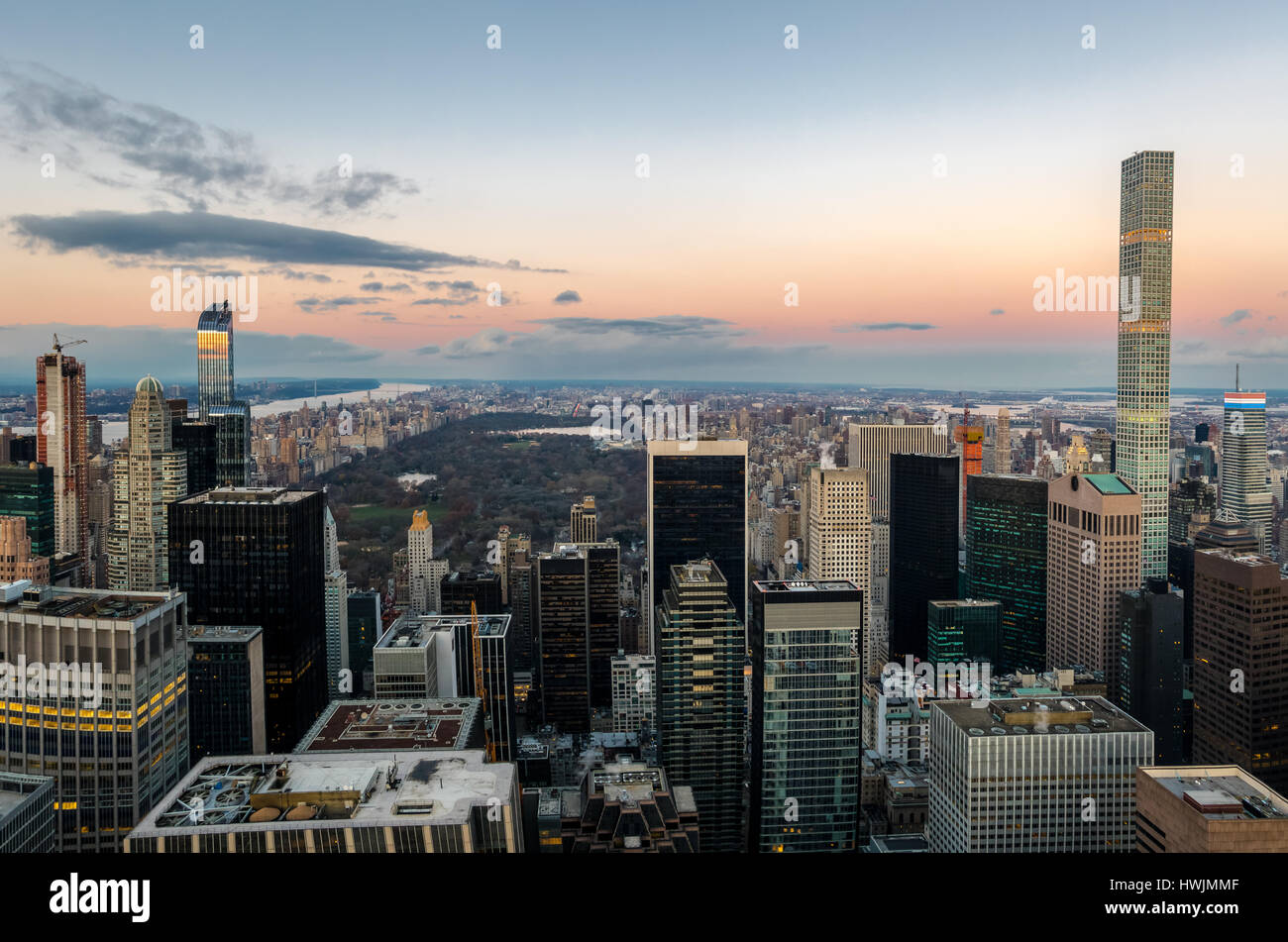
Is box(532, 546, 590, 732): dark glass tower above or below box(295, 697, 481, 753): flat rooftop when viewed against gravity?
below

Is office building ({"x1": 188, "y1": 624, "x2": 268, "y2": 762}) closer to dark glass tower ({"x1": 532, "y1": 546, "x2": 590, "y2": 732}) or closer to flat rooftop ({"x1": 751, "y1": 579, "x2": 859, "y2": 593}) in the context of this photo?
dark glass tower ({"x1": 532, "y1": 546, "x2": 590, "y2": 732})

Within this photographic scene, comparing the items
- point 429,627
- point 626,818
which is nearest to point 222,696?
point 429,627

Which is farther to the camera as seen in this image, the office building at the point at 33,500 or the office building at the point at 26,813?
the office building at the point at 33,500

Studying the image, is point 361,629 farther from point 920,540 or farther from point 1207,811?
point 1207,811

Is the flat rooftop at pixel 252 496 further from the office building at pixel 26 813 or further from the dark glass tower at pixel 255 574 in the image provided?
the office building at pixel 26 813

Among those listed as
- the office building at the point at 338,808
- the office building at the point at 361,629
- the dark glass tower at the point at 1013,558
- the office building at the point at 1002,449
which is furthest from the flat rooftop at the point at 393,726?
the office building at the point at 1002,449

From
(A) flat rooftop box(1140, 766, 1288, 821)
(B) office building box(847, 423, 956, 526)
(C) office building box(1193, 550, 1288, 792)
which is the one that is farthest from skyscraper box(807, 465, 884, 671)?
(A) flat rooftop box(1140, 766, 1288, 821)

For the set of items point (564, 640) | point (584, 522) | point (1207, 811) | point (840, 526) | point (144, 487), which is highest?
point (144, 487)
